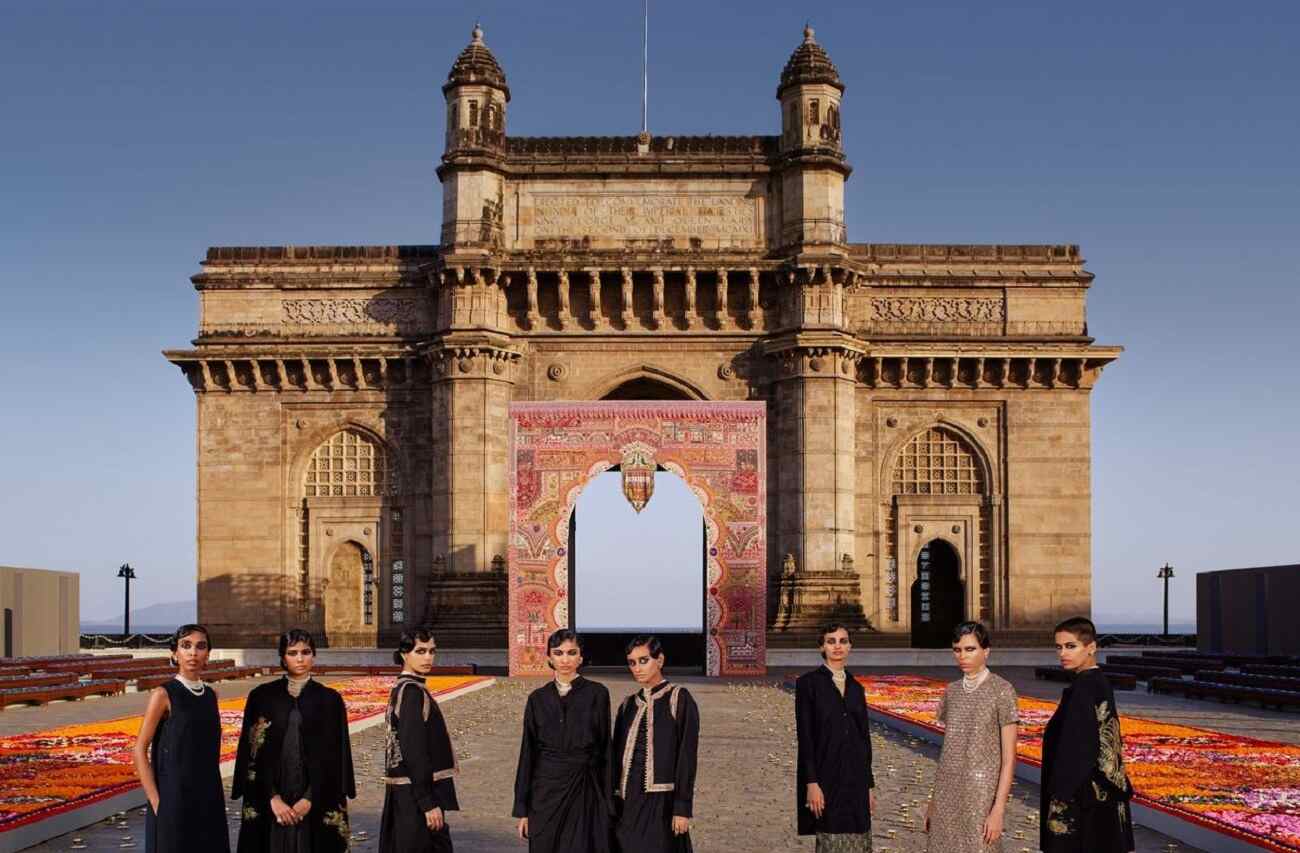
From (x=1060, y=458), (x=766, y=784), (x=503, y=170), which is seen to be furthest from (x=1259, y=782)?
(x=503, y=170)

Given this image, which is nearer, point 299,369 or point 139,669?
point 139,669

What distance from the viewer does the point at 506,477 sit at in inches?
1480

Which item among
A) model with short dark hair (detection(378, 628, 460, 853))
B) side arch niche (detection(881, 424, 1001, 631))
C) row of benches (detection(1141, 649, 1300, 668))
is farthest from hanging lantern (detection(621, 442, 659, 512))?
model with short dark hair (detection(378, 628, 460, 853))

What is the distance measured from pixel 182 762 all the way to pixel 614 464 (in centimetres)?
2565

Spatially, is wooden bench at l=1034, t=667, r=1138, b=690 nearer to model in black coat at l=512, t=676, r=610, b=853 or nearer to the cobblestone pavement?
the cobblestone pavement

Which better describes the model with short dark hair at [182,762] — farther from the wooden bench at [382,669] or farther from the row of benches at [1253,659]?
the row of benches at [1253,659]

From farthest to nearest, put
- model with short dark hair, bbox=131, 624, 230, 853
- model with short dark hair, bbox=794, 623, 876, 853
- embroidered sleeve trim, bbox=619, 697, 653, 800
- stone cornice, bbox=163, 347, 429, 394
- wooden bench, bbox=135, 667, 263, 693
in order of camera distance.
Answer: stone cornice, bbox=163, 347, 429, 394
wooden bench, bbox=135, 667, 263, 693
model with short dark hair, bbox=794, 623, 876, 853
embroidered sleeve trim, bbox=619, 697, 653, 800
model with short dark hair, bbox=131, 624, 230, 853

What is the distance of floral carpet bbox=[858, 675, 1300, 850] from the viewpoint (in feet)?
41.8

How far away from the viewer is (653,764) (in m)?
9.56

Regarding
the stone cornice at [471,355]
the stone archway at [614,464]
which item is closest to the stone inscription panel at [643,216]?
the stone cornice at [471,355]

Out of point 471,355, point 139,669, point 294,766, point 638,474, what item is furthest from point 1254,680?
point 294,766

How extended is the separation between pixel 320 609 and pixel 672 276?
11951 mm

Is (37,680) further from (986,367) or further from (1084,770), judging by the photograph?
(1084,770)

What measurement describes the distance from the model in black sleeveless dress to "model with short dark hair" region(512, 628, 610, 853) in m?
1.82
